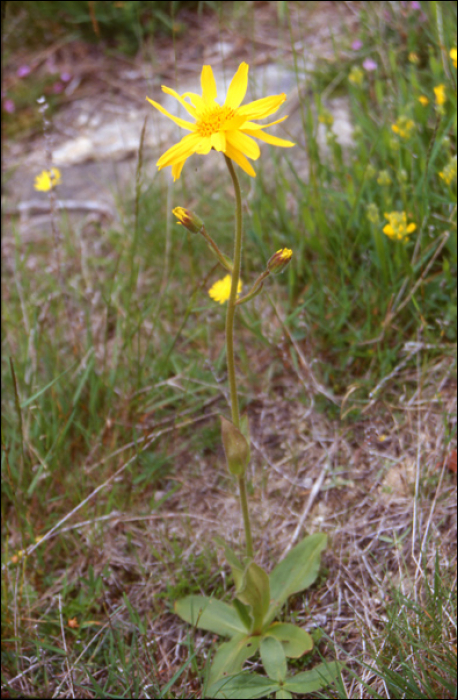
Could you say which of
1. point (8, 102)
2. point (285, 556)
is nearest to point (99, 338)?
point (285, 556)

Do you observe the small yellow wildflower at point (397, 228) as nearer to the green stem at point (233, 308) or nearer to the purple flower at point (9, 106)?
the green stem at point (233, 308)

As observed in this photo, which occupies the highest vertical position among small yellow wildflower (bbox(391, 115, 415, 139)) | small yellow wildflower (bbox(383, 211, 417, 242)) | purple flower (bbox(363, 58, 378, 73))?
purple flower (bbox(363, 58, 378, 73))

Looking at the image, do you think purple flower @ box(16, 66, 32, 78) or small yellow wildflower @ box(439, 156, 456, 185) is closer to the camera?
small yellow wildflower @ box(439, 156, 456, 185)

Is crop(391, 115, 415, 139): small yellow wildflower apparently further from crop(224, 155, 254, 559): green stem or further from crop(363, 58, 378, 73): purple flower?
crop(224, 155, 254, 559): green stem

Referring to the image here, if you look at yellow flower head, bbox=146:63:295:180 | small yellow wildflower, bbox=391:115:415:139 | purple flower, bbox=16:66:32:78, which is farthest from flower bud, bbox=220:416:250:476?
purple flower, bbox=16:66:32:78

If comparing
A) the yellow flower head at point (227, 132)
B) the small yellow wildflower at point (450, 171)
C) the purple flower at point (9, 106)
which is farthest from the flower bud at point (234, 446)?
the purple flower at point (9, 106)
